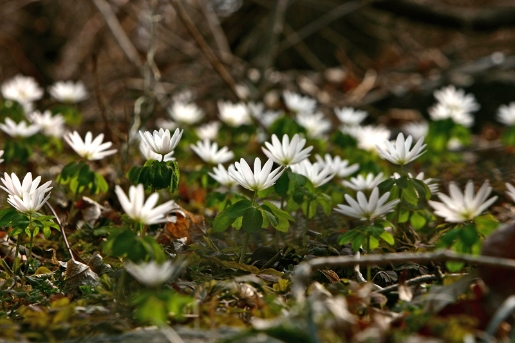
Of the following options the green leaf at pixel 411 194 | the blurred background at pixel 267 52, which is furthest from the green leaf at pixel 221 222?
Answer: the blurred background at pixel 267 52

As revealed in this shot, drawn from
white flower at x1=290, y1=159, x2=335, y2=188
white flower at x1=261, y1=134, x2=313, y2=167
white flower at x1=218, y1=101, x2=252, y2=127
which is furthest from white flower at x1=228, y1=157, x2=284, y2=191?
white flower at x1=218, y1=101, x2=252, y2=127

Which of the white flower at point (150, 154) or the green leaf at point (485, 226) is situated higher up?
the white flower at point (150, 154)

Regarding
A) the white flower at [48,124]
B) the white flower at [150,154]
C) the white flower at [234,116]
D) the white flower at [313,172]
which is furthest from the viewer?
the white flower at [234,116]

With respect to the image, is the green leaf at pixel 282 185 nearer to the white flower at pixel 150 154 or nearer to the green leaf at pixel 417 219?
the white flower at pixel 150 154

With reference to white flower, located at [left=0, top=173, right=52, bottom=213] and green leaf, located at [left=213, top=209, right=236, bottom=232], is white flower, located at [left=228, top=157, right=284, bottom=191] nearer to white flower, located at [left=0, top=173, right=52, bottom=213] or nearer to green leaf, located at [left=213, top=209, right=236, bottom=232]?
green leaf, located at [left=213, top=209, right=236, bottom=232]

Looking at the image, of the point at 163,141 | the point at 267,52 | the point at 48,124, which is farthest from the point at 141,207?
the point at 267,52

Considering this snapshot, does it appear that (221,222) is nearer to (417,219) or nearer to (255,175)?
(255,175)

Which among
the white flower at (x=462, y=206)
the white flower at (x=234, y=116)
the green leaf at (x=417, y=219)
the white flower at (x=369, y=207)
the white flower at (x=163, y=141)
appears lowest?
the white flower at (x=462, y=206)
